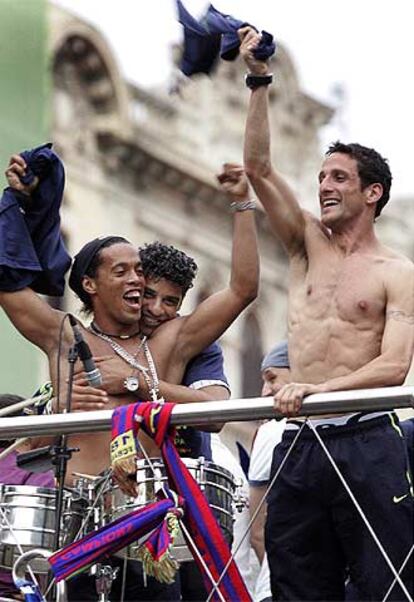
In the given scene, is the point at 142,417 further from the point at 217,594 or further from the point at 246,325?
the point at 246,325

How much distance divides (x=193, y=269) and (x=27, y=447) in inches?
42.8

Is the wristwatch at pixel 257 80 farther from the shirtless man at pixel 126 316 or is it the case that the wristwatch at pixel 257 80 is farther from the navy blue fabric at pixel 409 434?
the navy blue fabric at pixel 409 434

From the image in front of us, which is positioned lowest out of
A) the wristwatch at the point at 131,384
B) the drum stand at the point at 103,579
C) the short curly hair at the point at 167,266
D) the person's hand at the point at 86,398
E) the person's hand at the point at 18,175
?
the drum stand at the point at 103,579

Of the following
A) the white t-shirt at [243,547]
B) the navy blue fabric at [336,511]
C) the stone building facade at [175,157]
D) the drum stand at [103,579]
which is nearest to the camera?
the navy blue fabric at [336,511]

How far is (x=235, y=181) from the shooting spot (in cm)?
981

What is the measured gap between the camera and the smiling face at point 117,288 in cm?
1019

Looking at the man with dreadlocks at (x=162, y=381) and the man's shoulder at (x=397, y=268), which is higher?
the man's shoulder at (x=397, y=268)

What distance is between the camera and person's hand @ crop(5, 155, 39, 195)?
10.1m

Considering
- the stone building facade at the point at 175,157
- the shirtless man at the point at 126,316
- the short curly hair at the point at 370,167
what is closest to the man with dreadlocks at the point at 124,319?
the shirtless man at the point at 126,316

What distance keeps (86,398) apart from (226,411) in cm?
88

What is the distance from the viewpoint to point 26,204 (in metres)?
10.2

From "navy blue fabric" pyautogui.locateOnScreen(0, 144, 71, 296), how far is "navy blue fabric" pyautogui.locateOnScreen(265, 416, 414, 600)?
4.56 ft

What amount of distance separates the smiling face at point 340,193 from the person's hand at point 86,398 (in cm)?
120

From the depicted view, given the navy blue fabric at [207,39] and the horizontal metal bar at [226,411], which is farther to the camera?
the navy blue fabric at [207,39]
